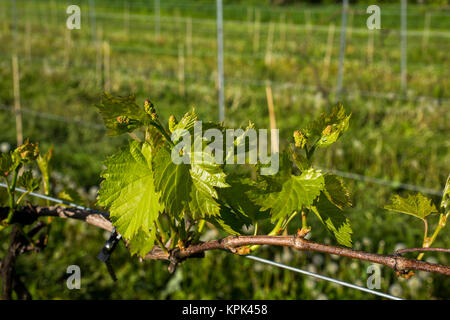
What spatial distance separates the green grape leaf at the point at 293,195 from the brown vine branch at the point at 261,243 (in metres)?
0.08

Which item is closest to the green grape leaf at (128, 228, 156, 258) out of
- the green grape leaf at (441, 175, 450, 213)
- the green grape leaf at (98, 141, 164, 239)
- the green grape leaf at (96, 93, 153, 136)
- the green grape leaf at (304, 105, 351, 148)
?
the green grape leaf at (98, 141, 164, 239)

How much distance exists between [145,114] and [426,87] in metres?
7.85

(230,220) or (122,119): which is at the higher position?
(122,119)

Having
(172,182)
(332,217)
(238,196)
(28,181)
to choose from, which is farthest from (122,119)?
(28,181)

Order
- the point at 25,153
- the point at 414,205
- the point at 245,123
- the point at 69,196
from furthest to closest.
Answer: the point at 245,123 < the point at 69,196 < the point at 25,153 < the point at 414,205

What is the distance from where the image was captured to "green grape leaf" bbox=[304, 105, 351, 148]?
2.52 ft

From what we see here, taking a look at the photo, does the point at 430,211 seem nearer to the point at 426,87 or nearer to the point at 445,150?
the point at 445,150

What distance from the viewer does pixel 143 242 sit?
0.90 m

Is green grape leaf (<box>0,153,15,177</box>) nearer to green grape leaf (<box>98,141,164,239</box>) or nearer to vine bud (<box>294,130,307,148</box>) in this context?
green grape leaf (<box>98,141,164,239</box>)

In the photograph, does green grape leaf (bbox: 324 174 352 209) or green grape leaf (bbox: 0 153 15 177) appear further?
green grape leaf (bbox: 0 153 15 177)

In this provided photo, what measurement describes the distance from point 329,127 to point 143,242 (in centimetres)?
38

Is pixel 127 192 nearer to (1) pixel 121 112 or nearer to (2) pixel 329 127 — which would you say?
(1) pixel 121 112

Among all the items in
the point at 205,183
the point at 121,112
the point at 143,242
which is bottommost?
the point at 143,242

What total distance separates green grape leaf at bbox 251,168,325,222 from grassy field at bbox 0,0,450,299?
14 cm
